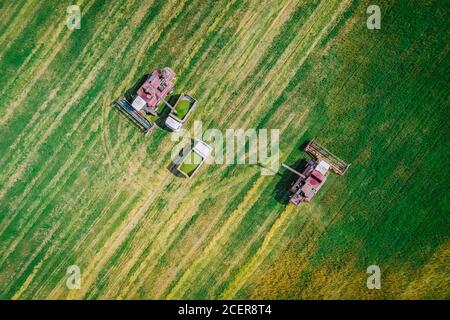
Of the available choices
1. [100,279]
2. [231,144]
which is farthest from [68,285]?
[231,144]

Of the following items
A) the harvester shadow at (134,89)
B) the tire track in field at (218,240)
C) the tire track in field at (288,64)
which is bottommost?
the tire track in field at (218,240)

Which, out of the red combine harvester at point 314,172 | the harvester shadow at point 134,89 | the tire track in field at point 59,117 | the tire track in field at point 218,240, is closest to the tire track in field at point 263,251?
the red combine harvester at point 314,172

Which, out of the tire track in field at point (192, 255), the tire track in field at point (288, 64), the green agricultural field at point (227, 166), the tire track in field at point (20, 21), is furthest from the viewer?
the tire track in field at point (20, 21)

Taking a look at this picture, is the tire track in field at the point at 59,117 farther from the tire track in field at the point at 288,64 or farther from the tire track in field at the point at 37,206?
the tire track in field at the point at 288,64

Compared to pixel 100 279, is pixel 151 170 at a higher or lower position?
higher

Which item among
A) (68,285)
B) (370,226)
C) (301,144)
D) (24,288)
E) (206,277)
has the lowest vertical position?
(24,288)

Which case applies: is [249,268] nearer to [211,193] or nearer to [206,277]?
[206,277]
